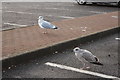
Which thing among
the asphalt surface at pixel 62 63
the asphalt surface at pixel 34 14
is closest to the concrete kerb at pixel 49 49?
the asphalt surface at pixel 62 63

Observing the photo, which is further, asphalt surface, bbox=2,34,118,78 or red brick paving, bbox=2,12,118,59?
red brick paving, bbox=2,12,118,59

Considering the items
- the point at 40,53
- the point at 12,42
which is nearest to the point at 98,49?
the point at 40,53

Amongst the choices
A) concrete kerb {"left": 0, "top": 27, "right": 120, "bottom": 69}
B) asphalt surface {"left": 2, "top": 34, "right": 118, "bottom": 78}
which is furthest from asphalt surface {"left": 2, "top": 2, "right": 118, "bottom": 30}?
asphalt surface {"left": 2, "top": 34, "right": 118, "bottom": 78}

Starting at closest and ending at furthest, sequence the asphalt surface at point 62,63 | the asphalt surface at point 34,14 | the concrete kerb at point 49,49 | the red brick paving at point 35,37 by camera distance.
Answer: the asphalt surface at point 62,63, the concrete kerb at point 49,49, the red brick paving at point 35,37, the asphalt surface at point 34,14

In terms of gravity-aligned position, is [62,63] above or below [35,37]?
below

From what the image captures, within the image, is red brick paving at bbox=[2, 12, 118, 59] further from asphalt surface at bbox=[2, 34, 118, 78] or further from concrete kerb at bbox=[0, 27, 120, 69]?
asphalt surface at bbox=[2, 34, 118, 78]

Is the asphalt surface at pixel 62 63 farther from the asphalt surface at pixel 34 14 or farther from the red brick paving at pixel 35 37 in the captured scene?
the asphalt surface at pixel 34 14

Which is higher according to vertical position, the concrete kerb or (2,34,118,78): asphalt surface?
the concrete kerb

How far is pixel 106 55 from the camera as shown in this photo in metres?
7.48

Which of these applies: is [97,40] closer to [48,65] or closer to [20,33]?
[20,33]

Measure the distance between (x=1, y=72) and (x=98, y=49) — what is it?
10.6 feet

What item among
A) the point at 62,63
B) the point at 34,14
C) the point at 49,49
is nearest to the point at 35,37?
the point at 49,49

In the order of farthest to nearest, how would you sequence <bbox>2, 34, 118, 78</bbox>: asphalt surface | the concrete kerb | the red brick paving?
the red brick paving, the concrete kerb, <bbox>2, 34, 118, 78</bbox>: asphalt surface

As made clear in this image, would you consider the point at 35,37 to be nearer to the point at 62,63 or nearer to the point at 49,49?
the point at 49,49
